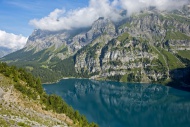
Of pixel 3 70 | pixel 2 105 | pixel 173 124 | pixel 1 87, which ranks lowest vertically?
pixel 173 124

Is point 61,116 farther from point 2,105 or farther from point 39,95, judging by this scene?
point 2,105

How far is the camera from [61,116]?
7156cm

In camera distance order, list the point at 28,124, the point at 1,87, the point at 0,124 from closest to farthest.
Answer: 1. the point at 0,124
2. the point at 28,124
3. the point at 1,87

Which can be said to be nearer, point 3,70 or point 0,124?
point 0,124

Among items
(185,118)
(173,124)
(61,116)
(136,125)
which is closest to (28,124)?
(61,116)

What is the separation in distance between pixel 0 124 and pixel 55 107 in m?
34.6

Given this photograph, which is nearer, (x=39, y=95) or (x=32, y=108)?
(x=32, y=108)

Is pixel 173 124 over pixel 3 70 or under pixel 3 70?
under

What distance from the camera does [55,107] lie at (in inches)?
2886

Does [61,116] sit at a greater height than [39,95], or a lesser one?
lesser

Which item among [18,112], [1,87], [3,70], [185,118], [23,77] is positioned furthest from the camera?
[185,118]

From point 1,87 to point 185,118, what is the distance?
173240 millimetres

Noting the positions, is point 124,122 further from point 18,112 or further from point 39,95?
point 18,112

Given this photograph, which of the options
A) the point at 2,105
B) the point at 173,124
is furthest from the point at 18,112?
the point at 173,124
